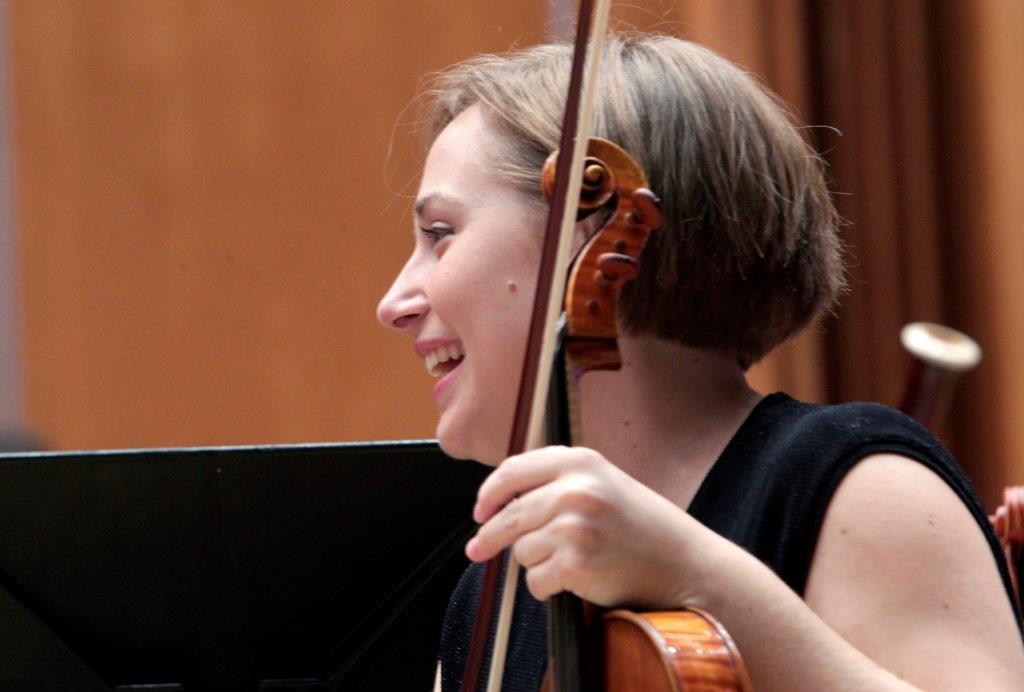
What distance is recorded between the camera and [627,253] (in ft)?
2.46

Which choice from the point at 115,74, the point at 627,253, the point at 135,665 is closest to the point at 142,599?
the point at 135,665

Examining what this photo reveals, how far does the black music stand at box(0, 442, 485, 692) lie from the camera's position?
1.05 meters

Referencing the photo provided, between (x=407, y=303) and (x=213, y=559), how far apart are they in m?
0.28

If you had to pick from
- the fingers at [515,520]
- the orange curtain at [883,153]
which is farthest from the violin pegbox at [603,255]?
the orange curtain at [883,153]

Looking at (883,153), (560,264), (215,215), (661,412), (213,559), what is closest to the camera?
(560,264)

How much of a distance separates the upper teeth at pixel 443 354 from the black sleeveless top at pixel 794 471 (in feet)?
0.64

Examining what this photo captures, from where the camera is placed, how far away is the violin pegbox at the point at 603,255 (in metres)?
0.74

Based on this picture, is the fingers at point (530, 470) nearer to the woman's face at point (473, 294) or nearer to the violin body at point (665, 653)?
the violin body at point (665, 653)

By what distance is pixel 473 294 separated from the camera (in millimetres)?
920

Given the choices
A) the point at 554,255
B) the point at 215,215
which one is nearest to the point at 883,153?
the point at 215,215

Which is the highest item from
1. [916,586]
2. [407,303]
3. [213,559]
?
[407,303]

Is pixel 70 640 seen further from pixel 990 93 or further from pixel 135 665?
pixel 990 93

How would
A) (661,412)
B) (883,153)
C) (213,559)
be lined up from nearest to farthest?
(661,412)
(213,559)
(883,153)

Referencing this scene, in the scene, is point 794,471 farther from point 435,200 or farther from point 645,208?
point 435,200
